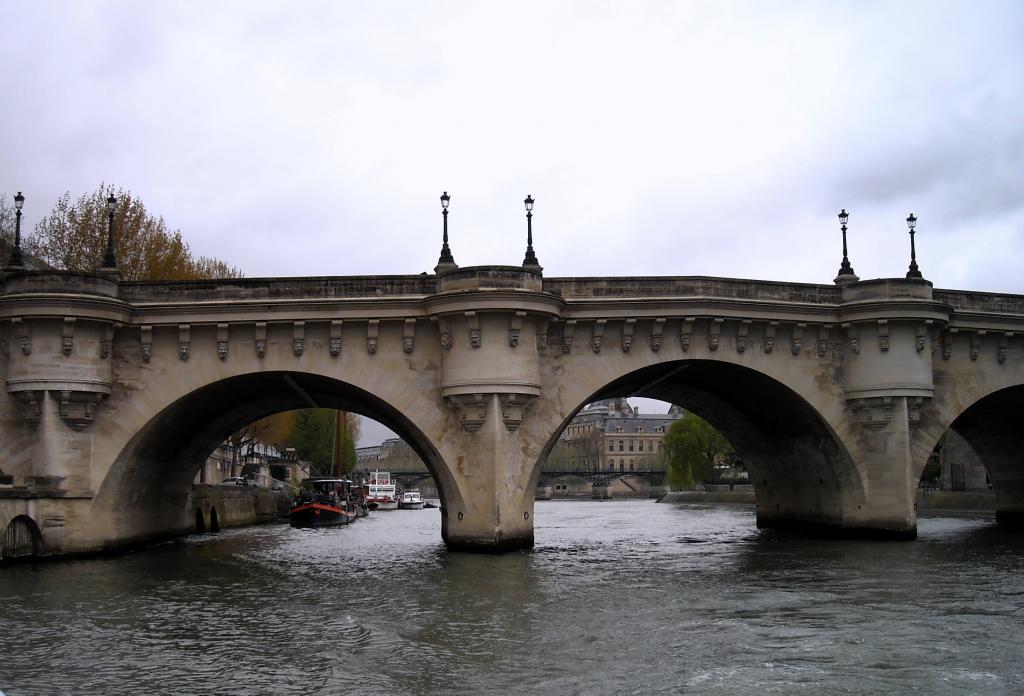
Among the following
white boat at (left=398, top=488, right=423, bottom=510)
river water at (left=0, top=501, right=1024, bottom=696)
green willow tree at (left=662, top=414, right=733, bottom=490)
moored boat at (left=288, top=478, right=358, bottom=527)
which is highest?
green willow tree at (left=662, top=414, right=733, bottom=490)

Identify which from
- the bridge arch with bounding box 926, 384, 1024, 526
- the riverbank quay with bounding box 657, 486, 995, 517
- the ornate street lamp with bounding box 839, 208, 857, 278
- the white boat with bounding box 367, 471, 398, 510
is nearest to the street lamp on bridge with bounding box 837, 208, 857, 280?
the ornate street lamp with bounding box 839, 208, 857, 278

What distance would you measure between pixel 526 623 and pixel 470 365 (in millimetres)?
12681

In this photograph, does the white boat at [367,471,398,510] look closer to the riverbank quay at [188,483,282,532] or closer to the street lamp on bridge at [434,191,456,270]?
the riverbank quay at [188,483,282,532]

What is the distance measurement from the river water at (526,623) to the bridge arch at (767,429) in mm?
3123

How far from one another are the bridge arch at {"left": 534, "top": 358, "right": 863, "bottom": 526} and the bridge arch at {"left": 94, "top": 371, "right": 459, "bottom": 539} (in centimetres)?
648

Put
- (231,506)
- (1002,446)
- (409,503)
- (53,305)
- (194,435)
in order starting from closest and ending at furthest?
(53,305), (194,435), (1002,446), (231,506), (409,503)

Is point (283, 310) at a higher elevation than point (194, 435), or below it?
higher

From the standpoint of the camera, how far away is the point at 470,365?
3281 cm

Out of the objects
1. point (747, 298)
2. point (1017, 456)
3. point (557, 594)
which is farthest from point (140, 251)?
point (1017, 456)

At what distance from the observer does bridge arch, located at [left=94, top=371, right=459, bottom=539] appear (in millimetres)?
34156

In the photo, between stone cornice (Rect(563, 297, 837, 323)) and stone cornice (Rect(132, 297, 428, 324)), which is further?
stone cornice (Rect(563, 297, 837, 323))

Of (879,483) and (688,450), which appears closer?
(879,483)

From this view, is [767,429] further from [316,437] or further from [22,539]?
[316,437]

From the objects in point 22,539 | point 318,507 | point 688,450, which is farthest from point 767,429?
point 688,450
